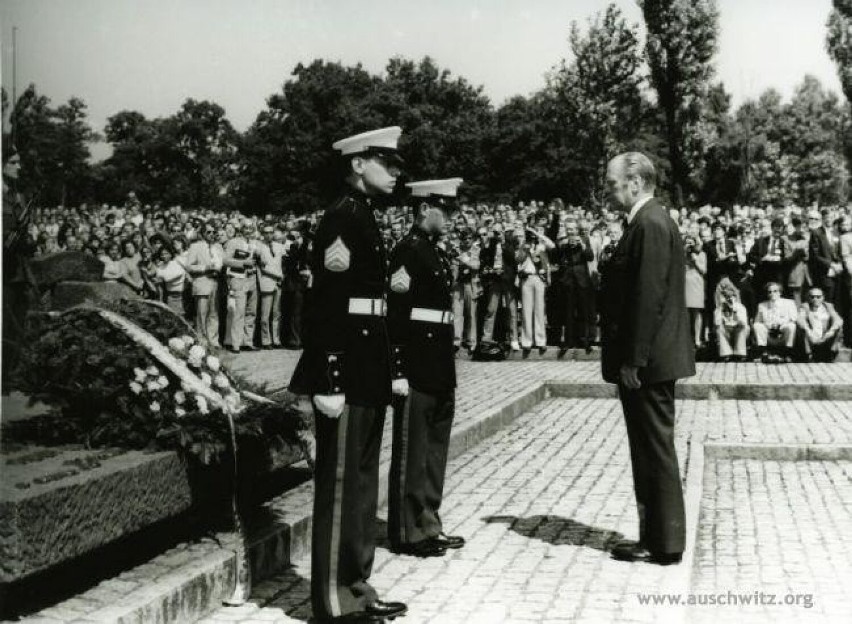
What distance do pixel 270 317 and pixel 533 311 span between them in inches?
173

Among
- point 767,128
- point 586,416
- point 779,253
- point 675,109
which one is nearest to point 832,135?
point 767,128

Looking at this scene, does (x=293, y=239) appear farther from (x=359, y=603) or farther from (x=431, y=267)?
(x=359, y=603)

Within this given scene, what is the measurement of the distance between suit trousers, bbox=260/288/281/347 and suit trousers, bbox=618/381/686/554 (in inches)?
539

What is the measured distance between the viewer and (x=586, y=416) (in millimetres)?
13164

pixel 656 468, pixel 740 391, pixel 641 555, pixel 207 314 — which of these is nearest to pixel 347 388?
pixel 656 468

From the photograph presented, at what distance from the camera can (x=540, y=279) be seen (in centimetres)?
1906

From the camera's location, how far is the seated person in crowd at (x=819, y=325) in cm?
1804

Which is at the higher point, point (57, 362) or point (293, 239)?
point (293, 239)

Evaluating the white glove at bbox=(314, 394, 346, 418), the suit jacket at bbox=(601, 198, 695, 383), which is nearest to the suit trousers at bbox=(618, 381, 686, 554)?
the suit jacket at bbox=(601, 198, 695, 383)

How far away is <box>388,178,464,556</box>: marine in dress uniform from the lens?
22.1 ft

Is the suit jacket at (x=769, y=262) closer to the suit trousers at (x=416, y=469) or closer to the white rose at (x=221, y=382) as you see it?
the suit trousers at (x=416, y=469)

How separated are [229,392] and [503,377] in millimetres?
9935

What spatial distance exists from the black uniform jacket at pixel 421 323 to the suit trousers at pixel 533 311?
12084 millimetres

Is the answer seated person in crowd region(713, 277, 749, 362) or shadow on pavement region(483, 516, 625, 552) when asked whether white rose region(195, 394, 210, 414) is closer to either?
shadow on pavement region(483, 516, 625, 552)
